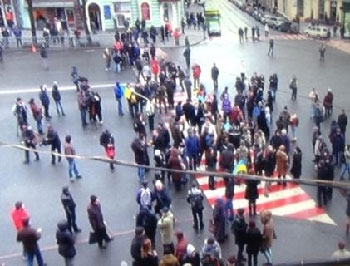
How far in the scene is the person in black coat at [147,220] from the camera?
12539 millimetres

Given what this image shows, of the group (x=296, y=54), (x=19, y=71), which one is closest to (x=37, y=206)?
(x=19, y=71)

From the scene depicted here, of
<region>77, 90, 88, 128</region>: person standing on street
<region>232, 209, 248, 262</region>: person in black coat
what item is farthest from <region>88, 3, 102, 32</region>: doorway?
<region>232, 209, 248, 262</region>: person in black coat

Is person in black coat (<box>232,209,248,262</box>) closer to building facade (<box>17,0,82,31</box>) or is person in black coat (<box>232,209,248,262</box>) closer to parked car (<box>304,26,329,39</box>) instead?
parked car (<box>304,26,329,39</box>)

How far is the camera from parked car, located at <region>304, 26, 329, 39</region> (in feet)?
149

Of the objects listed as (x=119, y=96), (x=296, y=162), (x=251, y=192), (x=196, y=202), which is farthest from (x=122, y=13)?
(x=196, y=202)

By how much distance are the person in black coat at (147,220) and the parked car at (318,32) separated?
36398 millimetres

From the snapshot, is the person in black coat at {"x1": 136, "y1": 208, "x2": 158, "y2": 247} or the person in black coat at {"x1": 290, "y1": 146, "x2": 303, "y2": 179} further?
the person in black coat at {"x1": 290, "y1": 146, "x2": 303, "y2": 179}

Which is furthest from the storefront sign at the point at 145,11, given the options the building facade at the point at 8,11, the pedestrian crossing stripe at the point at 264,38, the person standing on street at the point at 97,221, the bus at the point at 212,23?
the person standing on street at the point at 97,221

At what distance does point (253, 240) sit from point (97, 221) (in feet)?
12.3

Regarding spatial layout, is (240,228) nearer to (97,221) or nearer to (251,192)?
(251,192)

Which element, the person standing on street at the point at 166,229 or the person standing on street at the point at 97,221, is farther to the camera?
the person standing on street at the point at 97,221

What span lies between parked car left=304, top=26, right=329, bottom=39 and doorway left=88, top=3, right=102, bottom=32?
1875 cm

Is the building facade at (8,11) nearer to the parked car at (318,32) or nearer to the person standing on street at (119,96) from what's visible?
the parked car at (318,32)

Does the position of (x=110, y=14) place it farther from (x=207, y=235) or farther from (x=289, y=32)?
(x=207, y=235)
